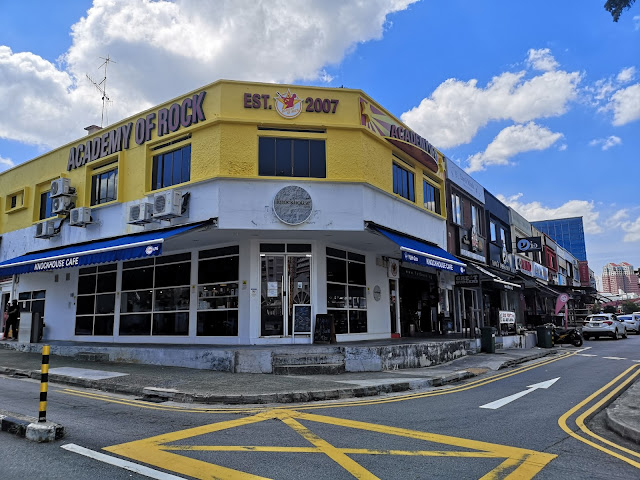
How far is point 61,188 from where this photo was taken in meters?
19.1

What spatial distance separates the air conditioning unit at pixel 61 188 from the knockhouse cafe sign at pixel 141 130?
2.66 feet

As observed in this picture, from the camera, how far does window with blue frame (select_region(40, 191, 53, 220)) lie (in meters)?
21.2

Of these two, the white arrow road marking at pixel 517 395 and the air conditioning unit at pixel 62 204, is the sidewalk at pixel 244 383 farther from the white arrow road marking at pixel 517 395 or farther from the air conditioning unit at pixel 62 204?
the air conditioning unit at pixel 62 204

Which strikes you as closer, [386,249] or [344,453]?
[344,453]

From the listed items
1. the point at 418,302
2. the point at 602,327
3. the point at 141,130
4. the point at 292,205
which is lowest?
the point at 602,327

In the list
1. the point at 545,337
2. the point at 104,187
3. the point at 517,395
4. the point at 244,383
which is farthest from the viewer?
the point at 545,337

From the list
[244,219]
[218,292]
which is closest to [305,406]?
[244,219]

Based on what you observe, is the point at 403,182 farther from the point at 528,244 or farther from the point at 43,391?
Answer: the point at 528,244

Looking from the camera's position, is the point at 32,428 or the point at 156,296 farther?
the point at 156,296

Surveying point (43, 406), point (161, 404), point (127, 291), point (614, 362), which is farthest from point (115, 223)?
point (614, 362)

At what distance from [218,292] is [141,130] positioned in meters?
6.85

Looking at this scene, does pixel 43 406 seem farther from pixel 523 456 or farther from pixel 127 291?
pixel 127 291

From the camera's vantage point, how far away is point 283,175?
14695 millimetres

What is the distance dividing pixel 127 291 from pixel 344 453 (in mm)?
14918
